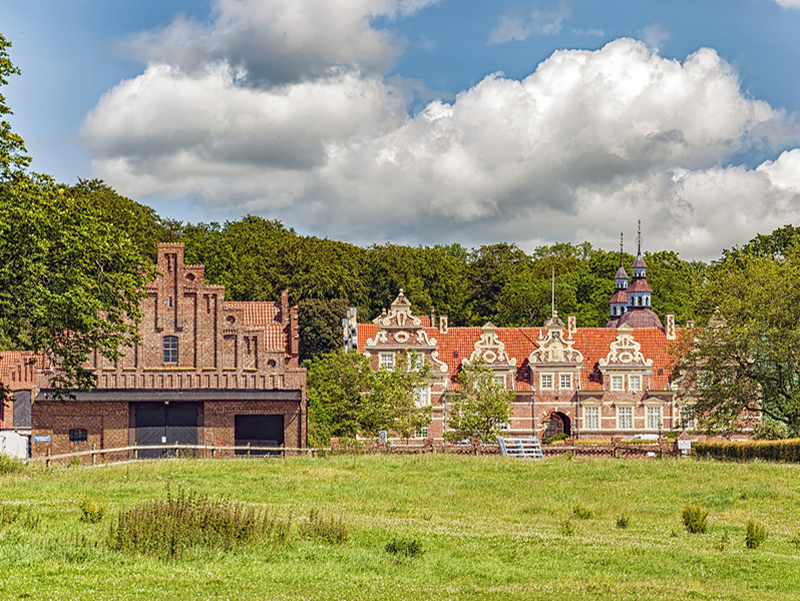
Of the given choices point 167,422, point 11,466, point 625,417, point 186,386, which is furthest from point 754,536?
point 625,417

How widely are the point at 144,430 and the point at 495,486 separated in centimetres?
2706

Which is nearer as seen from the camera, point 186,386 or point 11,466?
point 11,466

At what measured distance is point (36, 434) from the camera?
171 feet

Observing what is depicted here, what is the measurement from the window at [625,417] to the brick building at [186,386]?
88.8 ft

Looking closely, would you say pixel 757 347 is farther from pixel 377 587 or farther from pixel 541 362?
pixel 377 587

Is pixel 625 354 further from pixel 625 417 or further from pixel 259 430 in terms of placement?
pixel 259 430

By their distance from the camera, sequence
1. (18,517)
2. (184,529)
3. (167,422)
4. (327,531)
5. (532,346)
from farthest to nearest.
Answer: (532,346), (167,422), (18,517), (327,531), (184,529)

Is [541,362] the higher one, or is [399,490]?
[541,362]

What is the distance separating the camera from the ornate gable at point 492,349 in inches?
2758

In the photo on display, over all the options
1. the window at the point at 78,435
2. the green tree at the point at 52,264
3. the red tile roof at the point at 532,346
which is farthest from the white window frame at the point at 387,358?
the green tree at the point at 52,264

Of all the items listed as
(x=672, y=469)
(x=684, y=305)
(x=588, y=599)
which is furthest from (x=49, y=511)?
(x=684, y=305)

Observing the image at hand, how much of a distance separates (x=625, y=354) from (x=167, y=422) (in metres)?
35.0

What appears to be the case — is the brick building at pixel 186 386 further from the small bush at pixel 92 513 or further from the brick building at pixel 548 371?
the small bush at pixel 92 513

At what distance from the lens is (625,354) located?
235 ft
